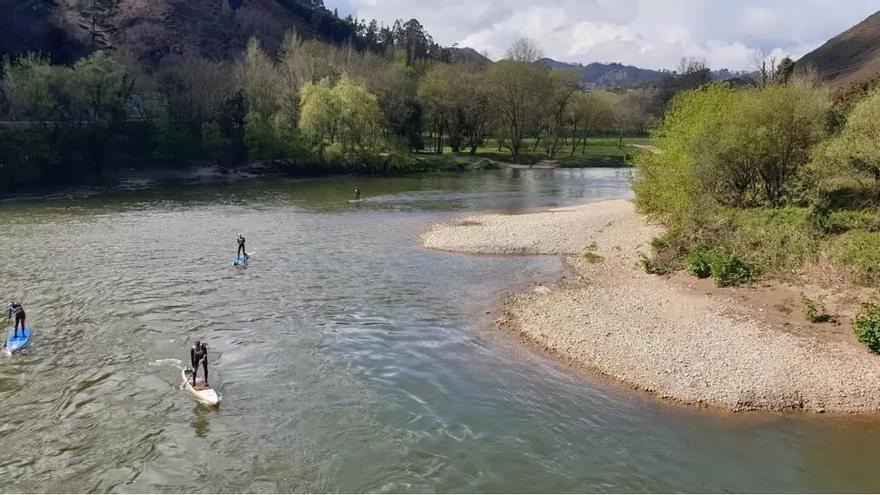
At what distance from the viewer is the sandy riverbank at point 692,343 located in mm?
20781

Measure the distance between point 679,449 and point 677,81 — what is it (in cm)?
17255

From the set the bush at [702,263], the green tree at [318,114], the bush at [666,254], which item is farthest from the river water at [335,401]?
the green tree at [318,114]

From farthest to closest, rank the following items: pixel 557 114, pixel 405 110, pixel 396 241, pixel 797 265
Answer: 1. pixel 557 114
2. pixel 405 110
3. pixel 396 241
4. pixel 797 265

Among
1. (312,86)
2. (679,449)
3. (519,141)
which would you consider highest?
(312,86)

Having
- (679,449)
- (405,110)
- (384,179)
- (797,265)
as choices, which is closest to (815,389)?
(679,449)

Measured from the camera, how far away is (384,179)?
8675cm

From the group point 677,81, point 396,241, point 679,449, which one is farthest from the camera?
point 677,81

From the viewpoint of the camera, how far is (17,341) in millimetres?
23984

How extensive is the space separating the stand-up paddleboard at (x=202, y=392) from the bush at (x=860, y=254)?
27.5 metres

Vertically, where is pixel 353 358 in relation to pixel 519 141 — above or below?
below

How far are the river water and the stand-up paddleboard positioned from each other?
293 mm

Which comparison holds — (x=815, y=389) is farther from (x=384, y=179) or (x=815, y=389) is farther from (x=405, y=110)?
(x=405, y=110)

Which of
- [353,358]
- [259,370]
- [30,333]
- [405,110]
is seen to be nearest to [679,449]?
[353,358]

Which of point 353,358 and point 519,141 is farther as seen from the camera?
point 519,141
